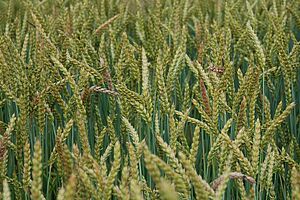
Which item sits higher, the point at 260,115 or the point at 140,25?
the point at 140,25

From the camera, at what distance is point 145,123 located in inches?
55.4

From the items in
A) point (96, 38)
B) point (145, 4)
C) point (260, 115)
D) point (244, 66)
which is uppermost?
point (145, 4)

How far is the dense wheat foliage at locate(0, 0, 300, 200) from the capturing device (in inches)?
34.2

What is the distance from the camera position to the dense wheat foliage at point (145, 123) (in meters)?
0.87

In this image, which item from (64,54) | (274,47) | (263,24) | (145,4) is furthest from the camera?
(145,4)

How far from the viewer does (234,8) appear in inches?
84.0

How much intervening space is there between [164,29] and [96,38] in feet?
0.79

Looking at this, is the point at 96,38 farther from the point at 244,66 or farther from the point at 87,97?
the point at 87,97

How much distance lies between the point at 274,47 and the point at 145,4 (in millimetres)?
1153

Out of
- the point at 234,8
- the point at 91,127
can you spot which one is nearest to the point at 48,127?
the point at 91,127

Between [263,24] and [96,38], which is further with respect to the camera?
[263,24]

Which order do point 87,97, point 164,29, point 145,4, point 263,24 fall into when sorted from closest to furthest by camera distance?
point 87,97
point 164,29
point 263,24
point 145,4

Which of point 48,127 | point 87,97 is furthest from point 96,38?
point 87,97

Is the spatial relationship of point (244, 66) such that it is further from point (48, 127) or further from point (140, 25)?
point (48, 127)
